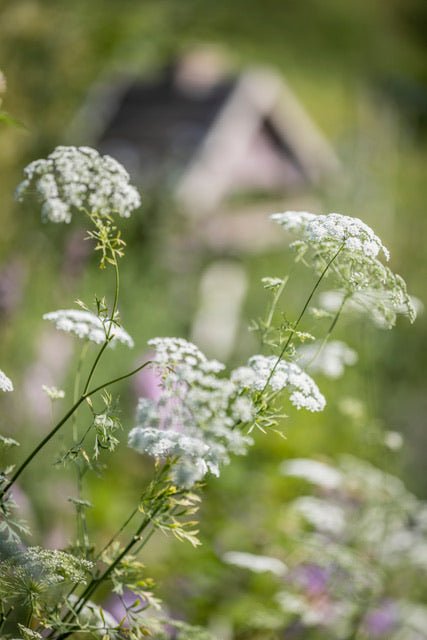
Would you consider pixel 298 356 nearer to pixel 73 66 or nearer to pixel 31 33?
pixel 31 33

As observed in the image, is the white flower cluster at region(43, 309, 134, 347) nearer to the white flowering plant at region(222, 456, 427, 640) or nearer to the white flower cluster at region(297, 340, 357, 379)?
the white flower cluster at region(297, 340, 357, 379)

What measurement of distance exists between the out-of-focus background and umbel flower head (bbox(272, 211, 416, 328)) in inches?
17.1

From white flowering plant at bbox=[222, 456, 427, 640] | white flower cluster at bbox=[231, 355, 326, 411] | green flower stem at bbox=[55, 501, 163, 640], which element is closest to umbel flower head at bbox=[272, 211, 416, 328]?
white flower cluster at bbox=[231, 355, 326, 411]

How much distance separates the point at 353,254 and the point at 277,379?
181 millimetres

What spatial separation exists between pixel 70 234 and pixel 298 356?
7.65ft

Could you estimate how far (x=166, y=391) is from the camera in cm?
84

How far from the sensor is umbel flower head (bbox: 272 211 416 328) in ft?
2.75

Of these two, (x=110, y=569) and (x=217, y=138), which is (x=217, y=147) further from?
(x=110, y=569)

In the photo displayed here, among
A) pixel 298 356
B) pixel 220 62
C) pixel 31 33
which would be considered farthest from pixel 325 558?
pixel 220 62

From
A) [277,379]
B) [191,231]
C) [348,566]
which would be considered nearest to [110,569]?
[277,379]

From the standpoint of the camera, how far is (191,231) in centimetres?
420

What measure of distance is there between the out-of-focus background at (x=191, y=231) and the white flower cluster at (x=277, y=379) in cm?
48

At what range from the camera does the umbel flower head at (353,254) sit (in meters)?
0.84

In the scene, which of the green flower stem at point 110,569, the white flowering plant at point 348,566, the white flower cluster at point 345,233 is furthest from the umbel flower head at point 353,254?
the white flowering plant at point 348,566
